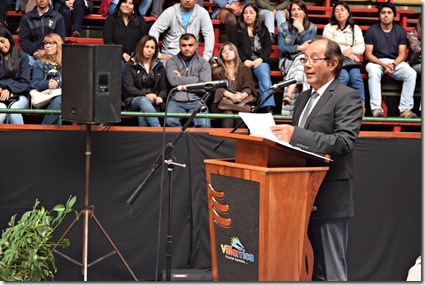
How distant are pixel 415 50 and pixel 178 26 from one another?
2.81 meters

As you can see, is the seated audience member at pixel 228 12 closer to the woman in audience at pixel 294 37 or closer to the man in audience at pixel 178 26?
the man in audience at pixel 178 26

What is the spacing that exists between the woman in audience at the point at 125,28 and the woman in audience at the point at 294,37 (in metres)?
1.59

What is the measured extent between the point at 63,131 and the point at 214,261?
255 centimetres

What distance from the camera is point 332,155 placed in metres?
4.94

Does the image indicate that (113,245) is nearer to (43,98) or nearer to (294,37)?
(43,98)

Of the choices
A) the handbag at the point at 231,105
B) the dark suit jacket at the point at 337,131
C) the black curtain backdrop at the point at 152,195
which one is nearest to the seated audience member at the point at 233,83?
the handbag at the point at 231,105

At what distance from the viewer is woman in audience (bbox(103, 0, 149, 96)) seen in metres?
9.45

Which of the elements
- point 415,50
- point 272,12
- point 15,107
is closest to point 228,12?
point 272,12

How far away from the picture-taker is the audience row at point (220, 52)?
327 inches

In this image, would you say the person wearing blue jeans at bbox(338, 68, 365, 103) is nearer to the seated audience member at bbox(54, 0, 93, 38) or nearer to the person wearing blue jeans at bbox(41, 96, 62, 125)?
the seated audience member at bbox(54, 0, 93, 38)

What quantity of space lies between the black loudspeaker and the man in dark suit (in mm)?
2140

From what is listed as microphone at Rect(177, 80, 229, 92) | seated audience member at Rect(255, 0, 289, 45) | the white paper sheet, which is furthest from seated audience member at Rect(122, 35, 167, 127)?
the white paper sheet

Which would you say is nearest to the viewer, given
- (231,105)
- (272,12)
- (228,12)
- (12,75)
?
(12,75)

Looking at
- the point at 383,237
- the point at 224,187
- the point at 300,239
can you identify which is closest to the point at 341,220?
the point at 300,239
